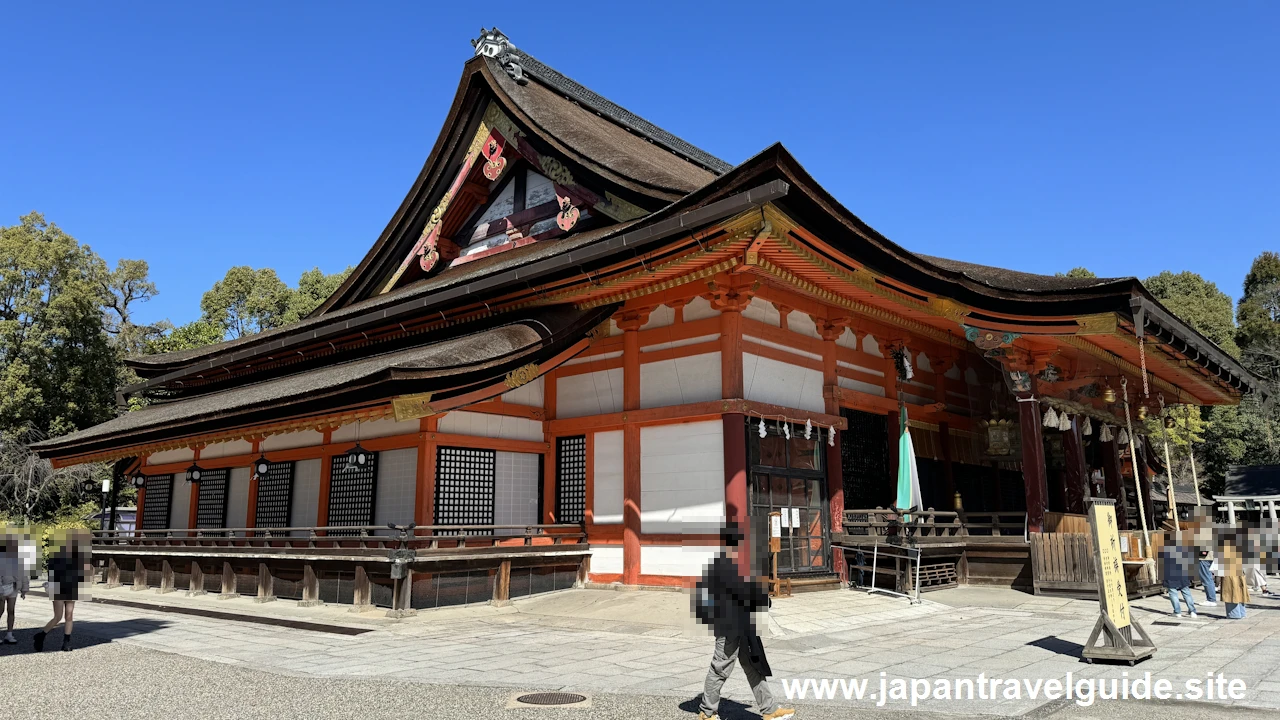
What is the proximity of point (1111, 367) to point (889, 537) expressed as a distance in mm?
7586

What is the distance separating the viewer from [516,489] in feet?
48.9

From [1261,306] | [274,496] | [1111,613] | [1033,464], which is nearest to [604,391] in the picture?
[274,496]

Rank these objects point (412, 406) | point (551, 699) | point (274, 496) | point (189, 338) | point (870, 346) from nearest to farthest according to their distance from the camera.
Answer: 1. point (551, 699)
2. point (412, 406)
3. point (274, 496)
4. point (870, 346)
5. point (189, 338)

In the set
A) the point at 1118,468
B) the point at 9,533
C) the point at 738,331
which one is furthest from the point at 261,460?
the point at 1118,468

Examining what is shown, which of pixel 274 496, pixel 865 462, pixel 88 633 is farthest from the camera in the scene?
pixel 274 496

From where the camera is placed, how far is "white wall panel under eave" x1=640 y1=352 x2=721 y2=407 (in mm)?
13484

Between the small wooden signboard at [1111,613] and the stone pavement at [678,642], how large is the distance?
0.64 ft

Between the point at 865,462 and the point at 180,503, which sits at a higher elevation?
the point at 865,462

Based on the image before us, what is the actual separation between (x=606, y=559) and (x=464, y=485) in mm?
2785

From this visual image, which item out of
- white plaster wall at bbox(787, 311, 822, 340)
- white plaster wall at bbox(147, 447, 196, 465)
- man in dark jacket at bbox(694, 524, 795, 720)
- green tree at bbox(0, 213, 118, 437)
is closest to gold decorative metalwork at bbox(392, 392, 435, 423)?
white plaster wall at bbox(787, 311, 822, 340)

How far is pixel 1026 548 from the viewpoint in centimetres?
Answer: 1472

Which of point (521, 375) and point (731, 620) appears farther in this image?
point (521, 375)

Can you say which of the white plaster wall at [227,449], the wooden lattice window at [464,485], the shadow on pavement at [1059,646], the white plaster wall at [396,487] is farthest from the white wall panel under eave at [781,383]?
the white plaster wall at [227,449]

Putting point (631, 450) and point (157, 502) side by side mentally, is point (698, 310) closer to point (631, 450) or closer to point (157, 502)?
point (631, 450)
